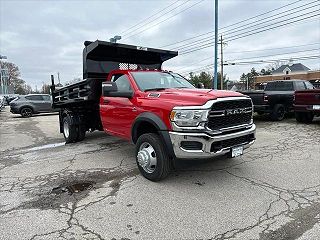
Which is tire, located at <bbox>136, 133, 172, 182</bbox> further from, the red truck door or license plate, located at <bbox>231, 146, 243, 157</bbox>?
license plate, located at <bbox>231, 146, 243, 157</bbox>

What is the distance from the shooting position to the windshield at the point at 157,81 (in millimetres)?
5806

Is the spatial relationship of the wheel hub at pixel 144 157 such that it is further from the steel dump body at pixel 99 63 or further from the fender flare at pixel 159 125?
the steel dump body at pixel 99 63

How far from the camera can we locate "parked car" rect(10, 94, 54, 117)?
2056 centimetres

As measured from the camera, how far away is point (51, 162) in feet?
21.3

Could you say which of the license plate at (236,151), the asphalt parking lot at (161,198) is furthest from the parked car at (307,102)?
the license plate at (236,151)

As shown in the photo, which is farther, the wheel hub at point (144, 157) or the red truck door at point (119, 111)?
the red truck door at point (119, 111)

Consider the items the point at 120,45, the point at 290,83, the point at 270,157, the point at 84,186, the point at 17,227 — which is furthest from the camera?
the point at 290,83

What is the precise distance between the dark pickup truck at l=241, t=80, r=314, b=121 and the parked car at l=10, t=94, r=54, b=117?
14487 mm

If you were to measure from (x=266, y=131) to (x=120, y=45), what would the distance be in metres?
5.97

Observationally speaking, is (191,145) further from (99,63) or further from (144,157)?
(99,63)

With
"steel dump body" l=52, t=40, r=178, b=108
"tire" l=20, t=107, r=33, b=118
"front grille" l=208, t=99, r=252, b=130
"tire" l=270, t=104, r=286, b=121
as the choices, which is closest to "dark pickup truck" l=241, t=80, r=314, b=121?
"tire" l=270, t=104, r=286, b=121

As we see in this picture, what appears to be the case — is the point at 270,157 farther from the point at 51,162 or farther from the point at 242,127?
the point at 51,162

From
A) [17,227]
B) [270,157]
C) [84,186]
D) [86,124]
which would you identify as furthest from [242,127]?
[86,124]

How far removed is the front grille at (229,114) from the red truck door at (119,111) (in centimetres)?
163
